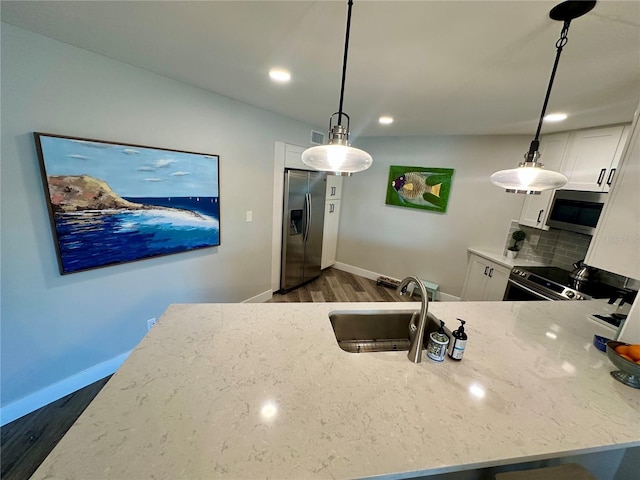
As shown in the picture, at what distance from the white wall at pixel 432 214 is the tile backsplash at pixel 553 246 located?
9.1 inches

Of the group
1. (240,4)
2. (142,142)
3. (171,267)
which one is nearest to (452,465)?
(240,4)

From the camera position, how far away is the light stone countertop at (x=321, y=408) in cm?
67

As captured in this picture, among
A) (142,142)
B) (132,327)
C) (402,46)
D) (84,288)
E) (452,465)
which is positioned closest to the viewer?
(452,465)

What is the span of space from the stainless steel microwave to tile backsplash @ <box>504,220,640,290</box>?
381 millimetres

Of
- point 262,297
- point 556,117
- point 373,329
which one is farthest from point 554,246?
point 262,297

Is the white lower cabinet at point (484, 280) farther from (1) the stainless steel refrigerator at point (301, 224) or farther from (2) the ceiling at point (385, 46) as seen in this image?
(1) the stainless steel refrigerator at point (301, 224)

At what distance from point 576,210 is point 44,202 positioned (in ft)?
14.2

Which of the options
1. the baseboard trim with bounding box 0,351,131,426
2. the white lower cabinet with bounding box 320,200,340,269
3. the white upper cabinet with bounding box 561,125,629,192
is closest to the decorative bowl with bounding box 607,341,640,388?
the white upper cabinet with bounding box 561,125,629,192

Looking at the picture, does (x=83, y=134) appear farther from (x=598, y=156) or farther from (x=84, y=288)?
(x=598, y=156)

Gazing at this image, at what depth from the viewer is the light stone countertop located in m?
0.67

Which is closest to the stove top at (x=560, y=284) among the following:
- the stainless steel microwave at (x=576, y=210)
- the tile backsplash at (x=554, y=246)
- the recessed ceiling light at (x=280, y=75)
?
the tile backsplash at (x=554, y=246)

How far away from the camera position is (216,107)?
224cm

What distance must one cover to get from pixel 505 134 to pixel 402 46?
2.51 meters

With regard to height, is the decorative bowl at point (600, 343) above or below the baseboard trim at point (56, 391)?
above
